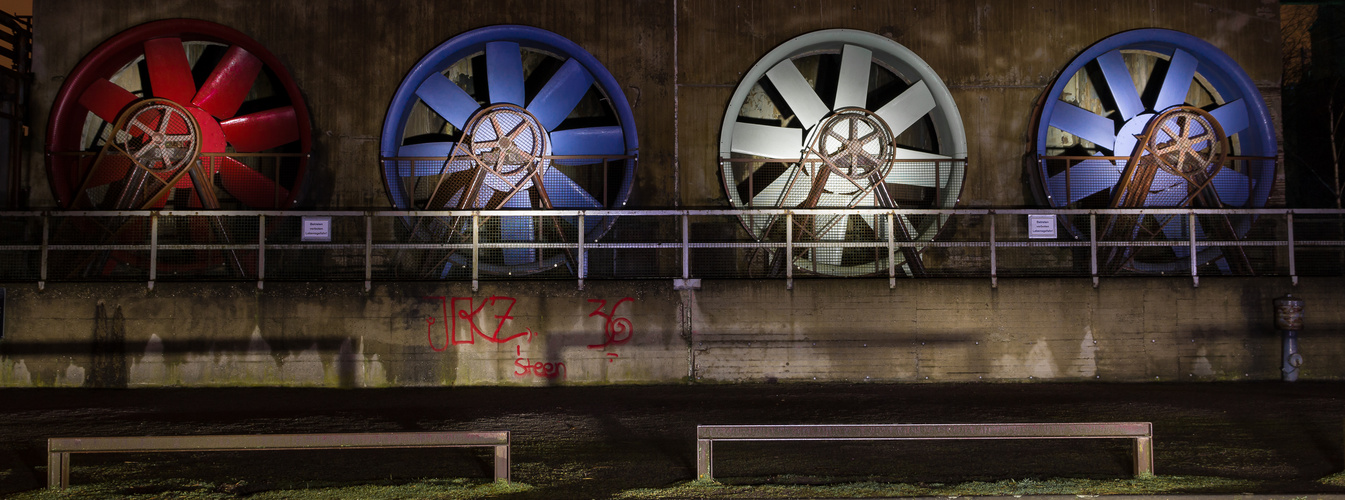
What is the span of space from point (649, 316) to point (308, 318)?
4339mm

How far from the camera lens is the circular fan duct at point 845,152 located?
1373 centimetres

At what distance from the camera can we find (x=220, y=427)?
8250 mm

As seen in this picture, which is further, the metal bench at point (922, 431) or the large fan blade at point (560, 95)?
the large fan blade at point (560, 95)

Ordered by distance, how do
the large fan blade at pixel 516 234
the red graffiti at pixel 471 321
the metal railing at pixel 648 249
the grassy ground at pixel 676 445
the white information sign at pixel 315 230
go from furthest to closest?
the large fan blade at pixel 516 234, the metal railing at pixel 648 249, the white information sign at pixel 315 230, the red graffiti at pixel 471 321, the grassy ground at pixel 676 445

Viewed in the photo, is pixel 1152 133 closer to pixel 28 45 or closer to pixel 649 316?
pixel 649 316

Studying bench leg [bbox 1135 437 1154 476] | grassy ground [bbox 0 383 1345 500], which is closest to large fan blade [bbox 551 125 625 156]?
grassy ground [bbox 0 383 1345 500]

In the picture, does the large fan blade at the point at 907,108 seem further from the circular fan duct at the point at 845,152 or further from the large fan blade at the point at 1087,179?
the large fan blade at the point at 1087,179

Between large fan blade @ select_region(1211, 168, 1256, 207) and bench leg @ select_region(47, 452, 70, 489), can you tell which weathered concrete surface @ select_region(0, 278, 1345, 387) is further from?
bench leg @ select_region(47, 452, 70, 489)

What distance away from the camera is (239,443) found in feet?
17.8

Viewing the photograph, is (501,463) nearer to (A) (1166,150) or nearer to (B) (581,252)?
(B) (581,252)

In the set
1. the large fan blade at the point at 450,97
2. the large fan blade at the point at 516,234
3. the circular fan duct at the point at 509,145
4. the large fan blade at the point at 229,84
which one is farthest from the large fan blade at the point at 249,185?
Answer: the large fan blade at the point at 516,234

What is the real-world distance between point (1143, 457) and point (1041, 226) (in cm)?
612

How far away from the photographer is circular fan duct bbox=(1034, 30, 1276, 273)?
548 inches

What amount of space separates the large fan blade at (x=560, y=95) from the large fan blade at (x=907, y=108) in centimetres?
502
